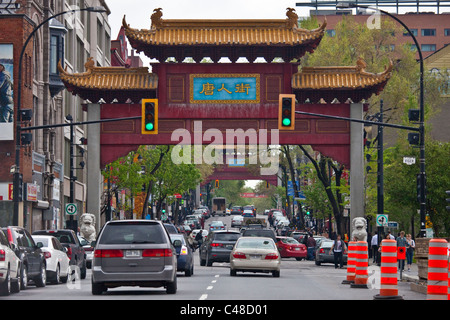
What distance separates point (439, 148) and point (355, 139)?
7.99 metres

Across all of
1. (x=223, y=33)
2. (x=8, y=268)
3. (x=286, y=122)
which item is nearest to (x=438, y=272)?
(x=8, y=268)

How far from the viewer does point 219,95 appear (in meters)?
48.4

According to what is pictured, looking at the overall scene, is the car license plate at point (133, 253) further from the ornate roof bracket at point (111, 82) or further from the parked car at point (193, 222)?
the parked car at point (193, 222)

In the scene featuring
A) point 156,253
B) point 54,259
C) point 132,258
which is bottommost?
point 54,259

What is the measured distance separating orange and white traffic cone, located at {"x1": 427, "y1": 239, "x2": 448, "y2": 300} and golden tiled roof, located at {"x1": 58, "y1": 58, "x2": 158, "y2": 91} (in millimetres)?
30456

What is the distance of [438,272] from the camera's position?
1925cm

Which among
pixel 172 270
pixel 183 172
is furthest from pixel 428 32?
pixel 172 270

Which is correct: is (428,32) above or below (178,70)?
above

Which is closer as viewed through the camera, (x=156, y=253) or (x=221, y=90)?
(x=156, y=253)

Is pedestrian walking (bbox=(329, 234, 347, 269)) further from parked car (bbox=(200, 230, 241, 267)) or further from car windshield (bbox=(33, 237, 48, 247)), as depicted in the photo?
car windshield (bbox=(33, 237, 48, 247))

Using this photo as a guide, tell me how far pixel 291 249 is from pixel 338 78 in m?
13.5

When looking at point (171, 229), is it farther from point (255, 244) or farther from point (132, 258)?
point (132, 258)
